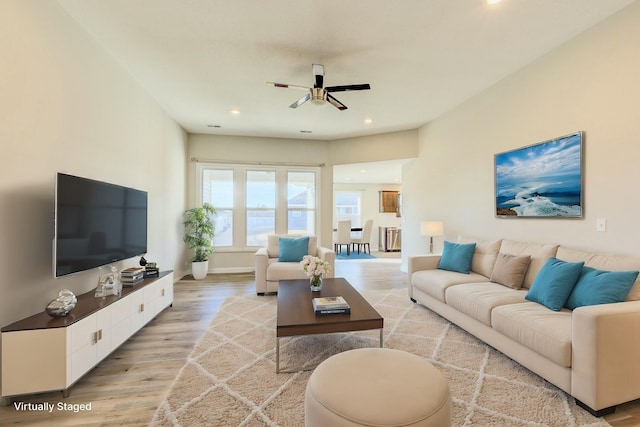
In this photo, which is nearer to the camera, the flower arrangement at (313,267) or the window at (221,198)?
the flower arrangement at (313,267)

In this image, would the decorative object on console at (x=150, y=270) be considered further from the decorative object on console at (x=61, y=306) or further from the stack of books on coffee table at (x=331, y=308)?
the stack of books on coffee table at (x=331, y=308)

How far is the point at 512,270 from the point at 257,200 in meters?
4.55

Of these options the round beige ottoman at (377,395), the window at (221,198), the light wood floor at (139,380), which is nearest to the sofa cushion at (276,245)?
the light wood floor at (139,380)

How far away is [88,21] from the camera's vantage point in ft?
7.73

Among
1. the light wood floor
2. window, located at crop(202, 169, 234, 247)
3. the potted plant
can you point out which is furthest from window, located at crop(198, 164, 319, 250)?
the light wood floor

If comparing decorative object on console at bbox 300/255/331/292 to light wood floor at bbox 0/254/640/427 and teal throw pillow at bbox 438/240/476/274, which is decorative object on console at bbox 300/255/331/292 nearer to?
light wood floor at bbox 0/254/640/427

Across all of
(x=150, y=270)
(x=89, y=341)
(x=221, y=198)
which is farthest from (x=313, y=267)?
(x=221, y=198)

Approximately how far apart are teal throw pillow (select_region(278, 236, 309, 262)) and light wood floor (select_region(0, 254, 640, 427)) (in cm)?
110

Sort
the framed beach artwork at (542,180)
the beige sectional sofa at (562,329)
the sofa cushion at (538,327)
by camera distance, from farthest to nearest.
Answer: the framed beach artwork at (542,180) < the sofa cushion at (538,327) < the beige sectional sofa at (562,329)

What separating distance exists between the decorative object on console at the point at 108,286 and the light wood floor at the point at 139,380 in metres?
0.51

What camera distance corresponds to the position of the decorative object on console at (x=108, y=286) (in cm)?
235

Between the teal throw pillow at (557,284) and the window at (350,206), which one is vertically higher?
the window at (350,206)

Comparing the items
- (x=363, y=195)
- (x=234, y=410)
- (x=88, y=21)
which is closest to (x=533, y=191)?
(x=234, y=410)

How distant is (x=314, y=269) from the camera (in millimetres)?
2779
